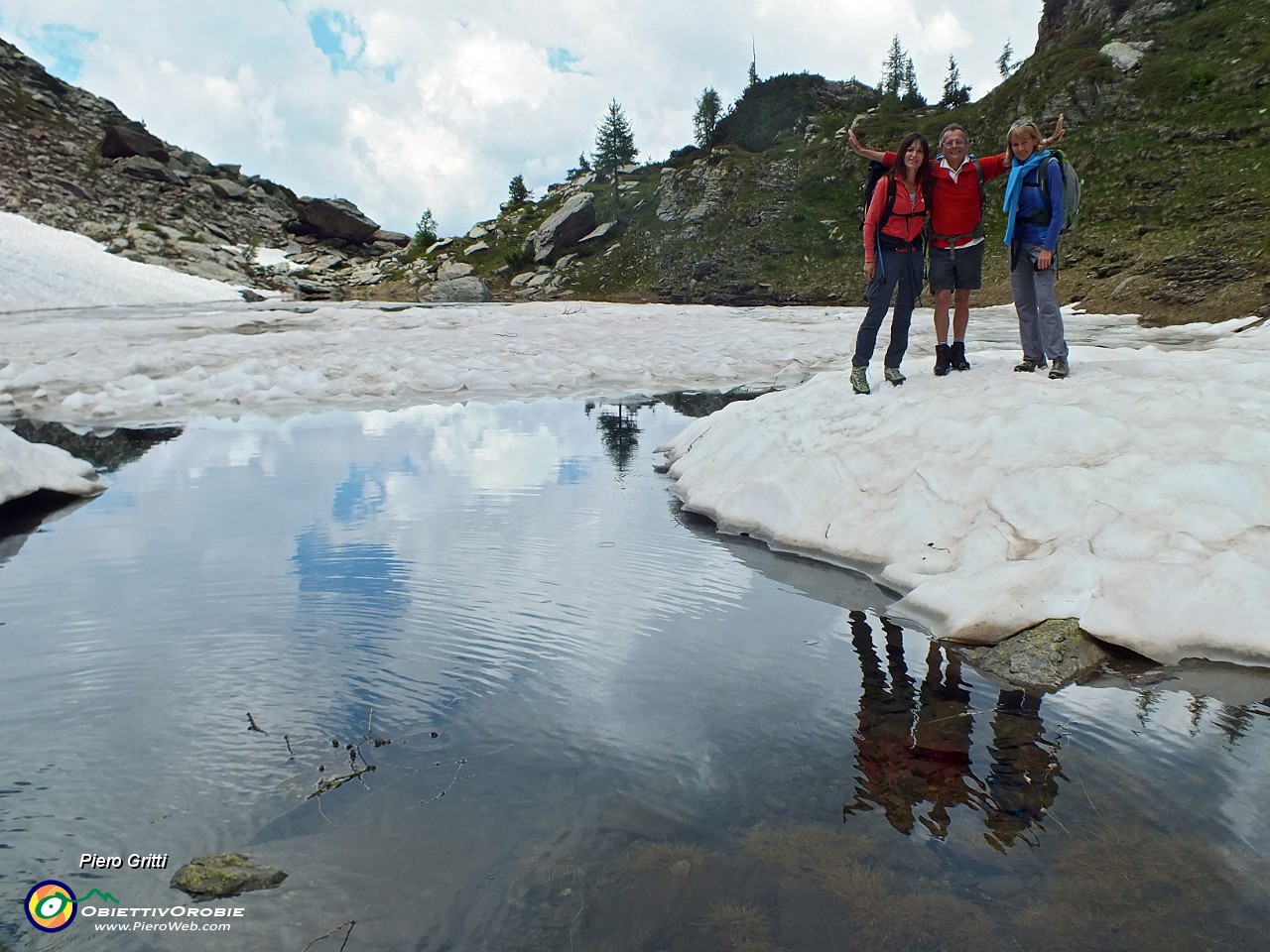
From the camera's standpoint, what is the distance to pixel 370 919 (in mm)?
2613

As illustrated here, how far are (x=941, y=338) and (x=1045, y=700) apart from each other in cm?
491

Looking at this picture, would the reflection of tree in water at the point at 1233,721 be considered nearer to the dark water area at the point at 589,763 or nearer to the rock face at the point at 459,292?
the dark water area at the point at 589,763

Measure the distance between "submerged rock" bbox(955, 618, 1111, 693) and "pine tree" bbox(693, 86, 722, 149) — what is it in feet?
350

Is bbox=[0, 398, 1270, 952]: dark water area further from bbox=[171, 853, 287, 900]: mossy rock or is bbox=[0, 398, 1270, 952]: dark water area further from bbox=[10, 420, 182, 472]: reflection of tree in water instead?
bbox=[10, 420, 182, 472]: reflection of tree in water

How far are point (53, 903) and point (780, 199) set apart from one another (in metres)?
77.7

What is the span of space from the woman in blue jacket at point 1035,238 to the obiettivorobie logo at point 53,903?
753 centimetres

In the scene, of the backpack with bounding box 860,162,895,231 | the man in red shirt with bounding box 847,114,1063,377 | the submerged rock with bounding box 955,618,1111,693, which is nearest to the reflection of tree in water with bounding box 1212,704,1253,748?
the submerged rock with bounding box 955,618,1111,693

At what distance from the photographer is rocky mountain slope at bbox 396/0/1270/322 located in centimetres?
3853

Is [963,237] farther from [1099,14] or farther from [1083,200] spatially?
[1099,14]

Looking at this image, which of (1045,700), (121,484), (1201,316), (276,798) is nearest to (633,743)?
(276,798)

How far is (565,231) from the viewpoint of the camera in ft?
258

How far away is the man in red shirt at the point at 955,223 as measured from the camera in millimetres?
7594

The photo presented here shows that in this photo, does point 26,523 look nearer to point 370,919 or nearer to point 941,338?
point 370,919

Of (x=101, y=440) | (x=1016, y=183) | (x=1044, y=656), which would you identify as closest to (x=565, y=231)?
(x=101, y=440)
